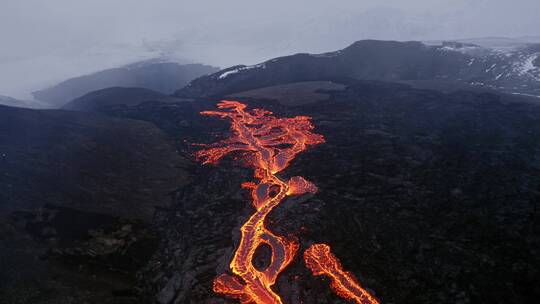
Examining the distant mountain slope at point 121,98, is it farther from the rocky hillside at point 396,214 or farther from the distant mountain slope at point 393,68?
the rocky hillside at point 396,214

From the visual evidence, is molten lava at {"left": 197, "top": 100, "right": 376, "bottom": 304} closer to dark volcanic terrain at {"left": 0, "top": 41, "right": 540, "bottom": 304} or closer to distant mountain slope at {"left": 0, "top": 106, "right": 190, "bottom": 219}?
dark volcanic terrain at {"left": 0, "top": 41, "right": 540, "bottom": 304}

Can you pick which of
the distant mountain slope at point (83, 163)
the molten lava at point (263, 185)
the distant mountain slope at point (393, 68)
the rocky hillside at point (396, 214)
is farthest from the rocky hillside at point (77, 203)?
the distant mountain slope at point (393, 68)

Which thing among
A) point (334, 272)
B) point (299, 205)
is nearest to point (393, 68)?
point (299, 205)

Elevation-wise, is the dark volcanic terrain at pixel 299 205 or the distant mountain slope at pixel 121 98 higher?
the distant mountain slope at pixel 121 98

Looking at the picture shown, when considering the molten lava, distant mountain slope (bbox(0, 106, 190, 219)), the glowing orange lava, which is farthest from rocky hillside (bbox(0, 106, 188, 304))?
the glowing orange lava

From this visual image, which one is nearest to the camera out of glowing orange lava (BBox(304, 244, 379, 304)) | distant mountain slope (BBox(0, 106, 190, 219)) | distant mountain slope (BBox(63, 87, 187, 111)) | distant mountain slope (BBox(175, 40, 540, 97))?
glowing orange lava (BBox(304, 244, 379, 304))

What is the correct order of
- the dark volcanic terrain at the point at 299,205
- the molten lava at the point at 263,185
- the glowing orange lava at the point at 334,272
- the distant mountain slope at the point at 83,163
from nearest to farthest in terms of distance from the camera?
1. the glowing orange lava at the point at 334,272
2. the dark volcanic terrain at the point at 299,205
3. the molten lava at the point at 263,185
4. the distant mountain slope at the point at 83,163

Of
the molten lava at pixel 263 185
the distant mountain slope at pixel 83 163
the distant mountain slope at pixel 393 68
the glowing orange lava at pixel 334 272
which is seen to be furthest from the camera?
the distant mountain slope at pixel 393 68

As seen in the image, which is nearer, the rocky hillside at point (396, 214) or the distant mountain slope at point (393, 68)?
the rocky hillside at point (396, 214)
